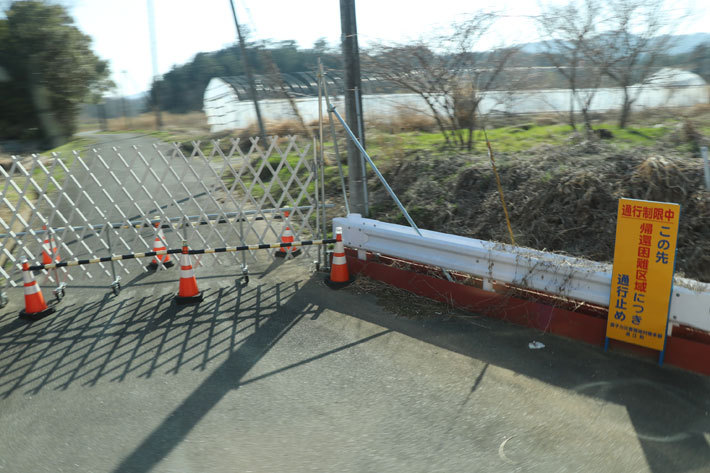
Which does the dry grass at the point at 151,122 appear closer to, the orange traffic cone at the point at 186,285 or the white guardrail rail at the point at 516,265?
the orange traffic cone at the point at 186,285

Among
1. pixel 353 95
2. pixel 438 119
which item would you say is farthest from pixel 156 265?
pixel 438 119

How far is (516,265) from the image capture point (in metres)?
5.42

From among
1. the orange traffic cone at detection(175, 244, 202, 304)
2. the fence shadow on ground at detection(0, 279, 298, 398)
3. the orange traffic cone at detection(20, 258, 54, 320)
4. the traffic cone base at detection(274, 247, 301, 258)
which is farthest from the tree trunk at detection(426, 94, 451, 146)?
the orange traffic cone at detection(20, 258, 54, 320)

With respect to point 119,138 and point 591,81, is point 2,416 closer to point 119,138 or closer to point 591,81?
point 591,81

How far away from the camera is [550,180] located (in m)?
7.89

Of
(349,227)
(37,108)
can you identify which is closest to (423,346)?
(349,227)

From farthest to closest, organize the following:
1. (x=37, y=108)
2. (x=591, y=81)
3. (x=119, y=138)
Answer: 1. (x=119, y=138)
2. (x=37, y=108)
3. (x=591, y=81)

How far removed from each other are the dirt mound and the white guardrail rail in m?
1.55

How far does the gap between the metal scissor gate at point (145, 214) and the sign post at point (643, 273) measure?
3776 mm

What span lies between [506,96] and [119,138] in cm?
2409

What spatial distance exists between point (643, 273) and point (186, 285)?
15.9 ft

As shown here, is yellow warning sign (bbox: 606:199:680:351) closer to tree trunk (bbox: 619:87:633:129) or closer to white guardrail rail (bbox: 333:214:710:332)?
white guardrail rail (bbox: 333:214:710:332)

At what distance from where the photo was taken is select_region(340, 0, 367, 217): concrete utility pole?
7.37 m

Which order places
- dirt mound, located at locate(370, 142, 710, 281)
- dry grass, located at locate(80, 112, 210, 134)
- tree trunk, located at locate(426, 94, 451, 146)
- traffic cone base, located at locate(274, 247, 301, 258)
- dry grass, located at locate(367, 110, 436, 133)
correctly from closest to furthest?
dirt mound, located at locate(370, 142, 710, 281), traffic cone base, located at locate(274, 247, 301, 258), tree trunk, located at locate(426, 94, 451, 146), dry grass, located at locate(367, 110, 436, 133), dry grass, located at locate(80, 112, 210, 134)
